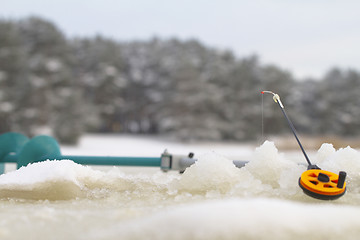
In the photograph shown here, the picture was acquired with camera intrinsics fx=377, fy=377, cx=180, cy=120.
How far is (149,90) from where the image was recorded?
31.0m

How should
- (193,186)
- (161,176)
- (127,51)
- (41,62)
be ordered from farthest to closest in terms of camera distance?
(127,51), (41,62), (161,176), (193,186)

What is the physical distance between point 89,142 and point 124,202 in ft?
70.7

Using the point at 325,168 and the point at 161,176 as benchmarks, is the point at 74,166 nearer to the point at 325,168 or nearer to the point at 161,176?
the point at 161,176

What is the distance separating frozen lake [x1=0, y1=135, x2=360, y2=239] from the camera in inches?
68.1

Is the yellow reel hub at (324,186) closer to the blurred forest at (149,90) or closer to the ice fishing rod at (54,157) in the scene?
the ice fishing rod at (54,157)

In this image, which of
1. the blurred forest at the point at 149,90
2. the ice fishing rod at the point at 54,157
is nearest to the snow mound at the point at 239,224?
the ice fishing rod at the point at 54,157

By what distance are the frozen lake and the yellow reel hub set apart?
3.0 inches

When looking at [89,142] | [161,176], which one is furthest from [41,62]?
[161,176]

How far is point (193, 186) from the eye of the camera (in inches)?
121

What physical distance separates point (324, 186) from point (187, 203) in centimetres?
96

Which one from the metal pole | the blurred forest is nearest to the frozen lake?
the metal pole

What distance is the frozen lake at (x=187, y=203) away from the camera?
1.73 m

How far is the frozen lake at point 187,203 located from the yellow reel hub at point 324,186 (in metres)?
0.08

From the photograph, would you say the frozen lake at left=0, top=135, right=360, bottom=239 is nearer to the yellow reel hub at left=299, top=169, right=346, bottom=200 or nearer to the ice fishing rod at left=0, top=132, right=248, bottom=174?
the yellow reel hub at left=299, top=169, right=346, bottom=200
